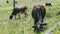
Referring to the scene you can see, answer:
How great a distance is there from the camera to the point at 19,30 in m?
13.5

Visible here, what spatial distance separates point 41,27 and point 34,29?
464 mm

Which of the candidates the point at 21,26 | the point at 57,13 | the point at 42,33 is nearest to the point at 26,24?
the point at 21,26

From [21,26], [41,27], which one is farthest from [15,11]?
[41,27]

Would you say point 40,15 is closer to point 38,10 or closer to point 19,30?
point 38,10

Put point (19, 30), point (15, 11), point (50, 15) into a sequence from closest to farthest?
point (19, 30) < point (50, 15) < point (15, 11)

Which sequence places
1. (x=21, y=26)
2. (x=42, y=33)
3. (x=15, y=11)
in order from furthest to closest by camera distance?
(x=15, y=11), (x=21, y=26), (x=42, y=33)

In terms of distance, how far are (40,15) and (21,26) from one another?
148 cm

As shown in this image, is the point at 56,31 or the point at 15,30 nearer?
the point at 56,31

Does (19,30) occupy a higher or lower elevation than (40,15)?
lower

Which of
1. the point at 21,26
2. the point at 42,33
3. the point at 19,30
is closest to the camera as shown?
the point at 42,33

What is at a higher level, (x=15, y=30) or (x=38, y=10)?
(x=38, y=10)

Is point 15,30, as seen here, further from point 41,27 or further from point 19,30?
point 41,27

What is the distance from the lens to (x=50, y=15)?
703 inches

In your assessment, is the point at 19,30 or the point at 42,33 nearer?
the point at 42,33
